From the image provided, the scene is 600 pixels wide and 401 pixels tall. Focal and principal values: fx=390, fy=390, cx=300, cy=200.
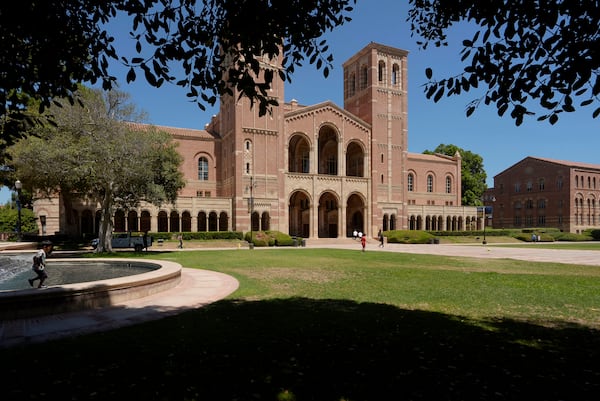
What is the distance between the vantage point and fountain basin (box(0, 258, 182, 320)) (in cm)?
741

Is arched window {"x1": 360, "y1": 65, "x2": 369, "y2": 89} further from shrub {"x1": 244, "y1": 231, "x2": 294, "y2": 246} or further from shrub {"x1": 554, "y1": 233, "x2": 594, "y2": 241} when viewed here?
shrub {"x1": 554, "y1": 233, "x2": 594, "y2": 241}

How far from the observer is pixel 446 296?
392 inches

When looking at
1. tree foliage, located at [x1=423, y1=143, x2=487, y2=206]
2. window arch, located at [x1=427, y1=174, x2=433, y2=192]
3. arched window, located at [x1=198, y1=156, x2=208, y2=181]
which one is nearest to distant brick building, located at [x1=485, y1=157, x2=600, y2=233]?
tree foliage, located at [x1=423, y1=143, x2=487, y2=206]

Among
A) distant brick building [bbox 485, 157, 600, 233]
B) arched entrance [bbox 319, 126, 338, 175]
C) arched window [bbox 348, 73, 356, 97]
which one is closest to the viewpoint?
arched entrance [bbox 319, 126, 338, 175]

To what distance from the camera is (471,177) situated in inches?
2906

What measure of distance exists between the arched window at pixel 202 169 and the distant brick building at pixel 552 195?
167 feet

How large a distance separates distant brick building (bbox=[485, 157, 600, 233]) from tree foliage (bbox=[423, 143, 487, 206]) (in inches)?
117

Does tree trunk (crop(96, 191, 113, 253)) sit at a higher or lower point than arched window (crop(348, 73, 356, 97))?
lower

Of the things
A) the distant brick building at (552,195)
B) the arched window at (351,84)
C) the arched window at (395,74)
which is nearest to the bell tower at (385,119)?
the arched window at (395,74)

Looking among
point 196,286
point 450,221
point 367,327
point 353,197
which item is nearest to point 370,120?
point 353,197

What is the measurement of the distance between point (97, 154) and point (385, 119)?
3996 centimetres

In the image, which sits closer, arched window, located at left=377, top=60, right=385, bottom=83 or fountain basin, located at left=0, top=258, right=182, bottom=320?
fountain basin, located at left=0, top=258, right=182, bottom=320

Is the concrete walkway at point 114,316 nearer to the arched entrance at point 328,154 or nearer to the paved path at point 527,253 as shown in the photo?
the paved path at point 527,253

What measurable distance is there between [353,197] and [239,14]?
4860 centimetres
